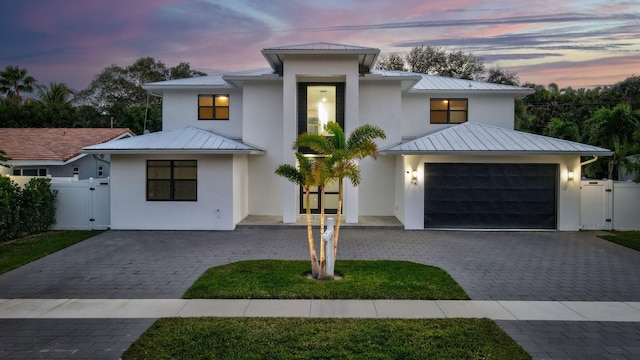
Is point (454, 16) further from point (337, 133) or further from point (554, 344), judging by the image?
point (554, 344)

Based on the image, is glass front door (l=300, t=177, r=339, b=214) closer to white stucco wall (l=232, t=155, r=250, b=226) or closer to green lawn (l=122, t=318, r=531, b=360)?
white stucco wall (l=232, t=155, r=250, b=226)

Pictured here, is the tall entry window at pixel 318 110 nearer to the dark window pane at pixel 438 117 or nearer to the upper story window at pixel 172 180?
the upper story window at pixel 172 180

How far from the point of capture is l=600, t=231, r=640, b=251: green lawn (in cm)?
1208

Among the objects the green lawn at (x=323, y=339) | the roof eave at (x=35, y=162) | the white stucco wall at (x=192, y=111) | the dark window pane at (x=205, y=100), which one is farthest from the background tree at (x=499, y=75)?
the green lawn at (x=323, y=339)

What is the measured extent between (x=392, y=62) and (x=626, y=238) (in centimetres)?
2894

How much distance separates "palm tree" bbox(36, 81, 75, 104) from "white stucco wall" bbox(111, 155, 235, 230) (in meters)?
33.8

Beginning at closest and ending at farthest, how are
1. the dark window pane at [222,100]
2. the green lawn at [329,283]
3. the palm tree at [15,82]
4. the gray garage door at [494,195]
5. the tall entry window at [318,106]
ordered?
the green lawn at [329,283] < the gray garage door at [494,195] < the tall entry window at [318,106] < the dark window pane at [222,100] < the palm tree at [15,82]

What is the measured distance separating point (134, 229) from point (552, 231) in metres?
14.7

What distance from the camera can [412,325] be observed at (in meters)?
6.02

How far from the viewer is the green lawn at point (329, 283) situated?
24.2 feet

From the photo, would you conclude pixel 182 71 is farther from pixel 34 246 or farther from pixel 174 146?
pixel 34 246

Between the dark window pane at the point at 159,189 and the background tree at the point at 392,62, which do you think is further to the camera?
the background tree at the point at 392,62

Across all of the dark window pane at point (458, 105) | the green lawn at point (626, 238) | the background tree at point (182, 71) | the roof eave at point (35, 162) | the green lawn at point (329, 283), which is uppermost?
the background tree at point (182, 71)

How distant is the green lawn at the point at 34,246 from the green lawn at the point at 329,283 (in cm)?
499
